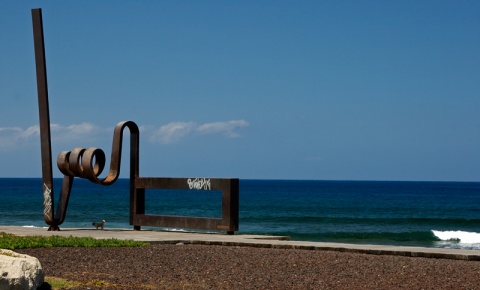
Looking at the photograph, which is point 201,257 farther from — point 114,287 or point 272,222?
point 272,222

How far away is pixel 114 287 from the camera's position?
430 inches

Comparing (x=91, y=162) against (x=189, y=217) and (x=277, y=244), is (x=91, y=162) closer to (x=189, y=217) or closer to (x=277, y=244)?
(x=189, y=217)

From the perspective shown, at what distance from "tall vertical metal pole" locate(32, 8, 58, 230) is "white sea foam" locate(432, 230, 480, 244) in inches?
1051

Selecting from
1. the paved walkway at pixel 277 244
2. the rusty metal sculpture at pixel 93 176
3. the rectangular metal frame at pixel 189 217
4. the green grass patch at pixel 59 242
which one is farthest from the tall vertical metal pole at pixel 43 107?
the green grass patch at pixel 59 242

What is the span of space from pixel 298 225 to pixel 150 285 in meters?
43.8

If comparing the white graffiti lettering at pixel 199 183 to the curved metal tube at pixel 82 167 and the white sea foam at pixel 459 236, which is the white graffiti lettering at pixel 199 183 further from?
the white sea foam at pixel 459 236

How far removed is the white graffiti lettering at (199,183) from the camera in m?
21.2

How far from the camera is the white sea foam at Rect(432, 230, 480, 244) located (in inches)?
1706

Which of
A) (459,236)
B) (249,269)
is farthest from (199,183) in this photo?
(459,236)

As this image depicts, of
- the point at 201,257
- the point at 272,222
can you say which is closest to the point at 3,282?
the point at 201,257

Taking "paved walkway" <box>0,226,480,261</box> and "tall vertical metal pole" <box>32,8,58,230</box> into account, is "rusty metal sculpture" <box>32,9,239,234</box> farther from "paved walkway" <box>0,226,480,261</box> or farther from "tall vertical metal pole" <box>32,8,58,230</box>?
"paved walkway" <box>0,226,480,261</box>

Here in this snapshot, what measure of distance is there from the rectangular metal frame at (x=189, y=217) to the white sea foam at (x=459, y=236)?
80.0 feet

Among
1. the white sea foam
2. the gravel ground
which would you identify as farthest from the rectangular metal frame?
the white sea foam

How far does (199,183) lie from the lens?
21.3 meters
